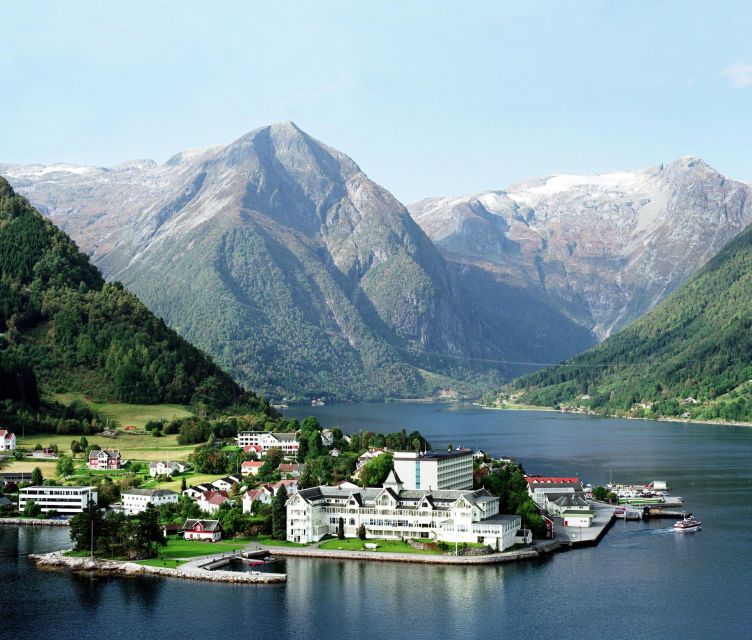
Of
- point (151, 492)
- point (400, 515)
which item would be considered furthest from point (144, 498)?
point (400, 515)

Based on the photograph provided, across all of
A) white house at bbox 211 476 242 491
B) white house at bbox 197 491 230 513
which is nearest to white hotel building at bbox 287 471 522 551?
white house at bbox 197 491 230 513

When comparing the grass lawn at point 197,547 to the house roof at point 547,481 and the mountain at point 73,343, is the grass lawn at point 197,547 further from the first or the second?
the mountain at point 73,343

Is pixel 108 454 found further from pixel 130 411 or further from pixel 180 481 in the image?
pixel 130 411

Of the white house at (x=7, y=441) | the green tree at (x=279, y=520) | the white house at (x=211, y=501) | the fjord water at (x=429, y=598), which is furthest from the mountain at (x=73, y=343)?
the fjord water at (x=429, y=598)

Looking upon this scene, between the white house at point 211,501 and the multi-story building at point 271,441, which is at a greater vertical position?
the multi-story building at point 271,441

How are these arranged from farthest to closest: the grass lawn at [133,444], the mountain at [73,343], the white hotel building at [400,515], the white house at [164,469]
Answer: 1. the mountain at [73,343]
2. the grass lawn at [133,444]
3. the white house at [164,469]
4. the white hotel building at [400,515]
